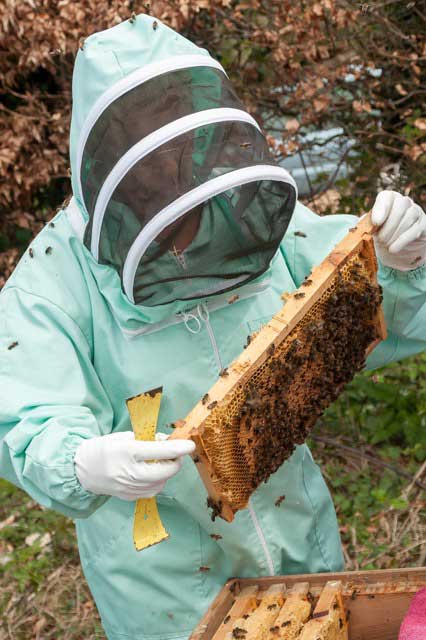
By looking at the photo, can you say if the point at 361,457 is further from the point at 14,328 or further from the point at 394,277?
the point at 14,328

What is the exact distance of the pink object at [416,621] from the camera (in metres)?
2.23

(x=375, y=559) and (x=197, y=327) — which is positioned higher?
(x=197, y=327)

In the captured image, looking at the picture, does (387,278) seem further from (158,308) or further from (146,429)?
(146,429)

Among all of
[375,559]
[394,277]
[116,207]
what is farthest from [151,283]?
[375,559]

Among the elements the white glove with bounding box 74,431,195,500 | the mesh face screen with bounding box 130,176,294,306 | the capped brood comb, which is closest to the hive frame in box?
the capped brood comb

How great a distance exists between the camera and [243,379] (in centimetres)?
232

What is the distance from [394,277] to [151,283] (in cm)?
87

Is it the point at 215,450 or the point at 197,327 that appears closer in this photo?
the point at 215,450

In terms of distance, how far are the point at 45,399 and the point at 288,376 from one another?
28.9 inches

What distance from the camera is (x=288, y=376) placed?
8.21 ft

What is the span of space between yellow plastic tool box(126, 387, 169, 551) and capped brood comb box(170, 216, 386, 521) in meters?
0.08

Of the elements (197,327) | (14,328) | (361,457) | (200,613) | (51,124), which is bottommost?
(361,457)

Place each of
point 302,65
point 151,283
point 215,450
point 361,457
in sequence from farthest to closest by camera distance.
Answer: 1. point 302,65
2. point 361,457
3. point 151,283
4. point 215,450

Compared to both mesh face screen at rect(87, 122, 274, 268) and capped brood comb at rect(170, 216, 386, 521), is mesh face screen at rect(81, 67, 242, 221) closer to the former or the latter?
mesh face screen at rect(87, 122, 274, 268)
